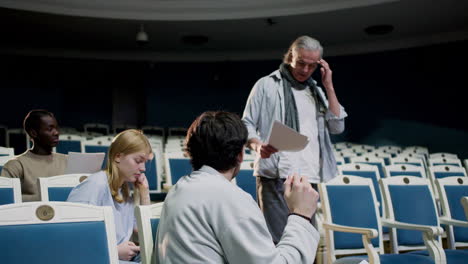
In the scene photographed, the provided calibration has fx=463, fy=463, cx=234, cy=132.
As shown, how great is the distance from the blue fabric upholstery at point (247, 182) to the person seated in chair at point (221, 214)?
71.1 inches

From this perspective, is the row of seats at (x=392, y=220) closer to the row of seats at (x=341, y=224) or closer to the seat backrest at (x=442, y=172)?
the row of seats at (x=341, y=224)

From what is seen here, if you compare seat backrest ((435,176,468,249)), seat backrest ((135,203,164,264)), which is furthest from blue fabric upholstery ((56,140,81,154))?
seat backrest ((135,203,164,264))

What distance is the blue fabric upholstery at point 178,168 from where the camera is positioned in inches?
143

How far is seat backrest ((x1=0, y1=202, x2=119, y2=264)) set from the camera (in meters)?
1.18

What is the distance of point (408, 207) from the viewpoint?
8.96 feet

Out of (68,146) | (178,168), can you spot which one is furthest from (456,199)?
(68,146)

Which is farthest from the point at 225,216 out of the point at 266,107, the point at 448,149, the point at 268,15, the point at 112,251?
the point at 448,149

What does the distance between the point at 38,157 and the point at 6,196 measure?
36.4 inches

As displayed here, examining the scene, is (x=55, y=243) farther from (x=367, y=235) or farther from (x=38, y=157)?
(x=38, y=157)

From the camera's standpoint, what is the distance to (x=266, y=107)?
7.42ft

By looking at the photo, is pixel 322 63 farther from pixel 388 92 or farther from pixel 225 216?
pixel 388 92

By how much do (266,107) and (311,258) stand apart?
1.21m

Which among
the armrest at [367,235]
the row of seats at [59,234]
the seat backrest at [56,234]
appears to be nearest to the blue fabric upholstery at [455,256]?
the armrest at [367,235]

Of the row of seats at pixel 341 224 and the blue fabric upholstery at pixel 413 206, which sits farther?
the blue fabric upholstery at pixel 413 206
